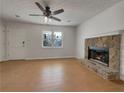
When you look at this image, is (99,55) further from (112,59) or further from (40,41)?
(40,41)

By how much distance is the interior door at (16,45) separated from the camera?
6762mm

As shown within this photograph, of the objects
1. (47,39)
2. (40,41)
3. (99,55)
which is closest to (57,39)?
(47,39)

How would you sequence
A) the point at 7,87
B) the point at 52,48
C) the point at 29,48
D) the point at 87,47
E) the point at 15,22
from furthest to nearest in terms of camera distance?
the point at 52,48
the point at 29,48
the point at 15,22
the point at 87,47
the point at 7,87

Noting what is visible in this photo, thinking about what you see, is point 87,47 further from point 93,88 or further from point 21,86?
point 21,86

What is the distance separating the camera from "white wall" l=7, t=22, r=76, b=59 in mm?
7037

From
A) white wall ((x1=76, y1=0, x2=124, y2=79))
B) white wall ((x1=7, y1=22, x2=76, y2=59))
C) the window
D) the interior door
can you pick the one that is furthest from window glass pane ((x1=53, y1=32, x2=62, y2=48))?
white wall ((x1=76, y1=0, x2=124, y2=79))

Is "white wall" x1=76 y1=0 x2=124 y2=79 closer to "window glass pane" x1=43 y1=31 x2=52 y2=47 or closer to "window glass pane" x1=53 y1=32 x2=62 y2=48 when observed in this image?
"window glass pane" x1=53 y1=32 x2=62 y2=48

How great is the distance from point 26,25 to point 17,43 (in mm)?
1355

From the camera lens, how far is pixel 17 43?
22.7 ft

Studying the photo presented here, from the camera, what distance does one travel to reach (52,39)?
7.85 metres

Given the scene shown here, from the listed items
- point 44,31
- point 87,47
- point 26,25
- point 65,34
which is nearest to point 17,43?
point 26,25

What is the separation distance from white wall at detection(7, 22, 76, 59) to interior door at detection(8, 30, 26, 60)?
195mm

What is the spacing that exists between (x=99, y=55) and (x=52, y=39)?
399 centimetres

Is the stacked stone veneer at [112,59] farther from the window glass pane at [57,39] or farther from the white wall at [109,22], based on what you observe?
the window glass pane at [57,39]
